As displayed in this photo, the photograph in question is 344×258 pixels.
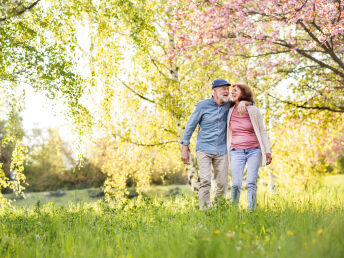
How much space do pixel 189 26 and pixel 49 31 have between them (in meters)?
3.05

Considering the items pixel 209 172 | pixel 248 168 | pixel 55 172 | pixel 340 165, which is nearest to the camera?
pixel 248 168

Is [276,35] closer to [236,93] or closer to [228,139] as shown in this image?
[236,93]

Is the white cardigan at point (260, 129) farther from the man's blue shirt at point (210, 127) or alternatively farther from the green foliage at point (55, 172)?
the green foliage at point (55, 172)

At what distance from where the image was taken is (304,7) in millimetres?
6152

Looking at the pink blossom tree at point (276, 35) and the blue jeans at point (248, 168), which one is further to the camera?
the pink blossom tree at point (276, 35)

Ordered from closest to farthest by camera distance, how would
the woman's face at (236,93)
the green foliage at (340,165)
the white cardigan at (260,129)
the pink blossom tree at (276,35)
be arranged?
1. the white cardigan at (260,129)
2. the woman's face at (236,93)
3. the pink blossom tree at (276,35)
4. the green foliage at (340,165)

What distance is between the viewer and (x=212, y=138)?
5.19 metres

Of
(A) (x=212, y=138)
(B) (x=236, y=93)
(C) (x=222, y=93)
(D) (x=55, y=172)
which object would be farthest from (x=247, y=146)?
(D) (x=55, y=172)

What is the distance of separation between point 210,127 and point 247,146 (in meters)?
0.68

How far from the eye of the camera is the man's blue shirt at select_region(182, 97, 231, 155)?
17.0 ft

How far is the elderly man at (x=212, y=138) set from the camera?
5.18m

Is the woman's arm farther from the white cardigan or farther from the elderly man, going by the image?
the elderly man

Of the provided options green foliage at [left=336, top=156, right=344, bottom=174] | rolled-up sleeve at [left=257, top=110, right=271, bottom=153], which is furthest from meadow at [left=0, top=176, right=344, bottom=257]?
green foliage at [left=336, top=156, right=344, bottom=174]

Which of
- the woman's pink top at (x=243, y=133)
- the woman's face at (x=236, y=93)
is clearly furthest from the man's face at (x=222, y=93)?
the woman's pink top at (x=243, y=133)
